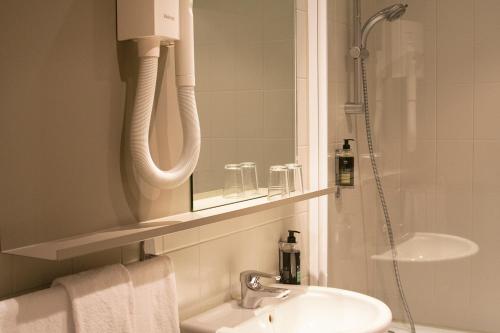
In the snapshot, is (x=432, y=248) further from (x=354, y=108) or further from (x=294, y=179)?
(x=294, y=179)

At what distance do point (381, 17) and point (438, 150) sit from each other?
561 mm

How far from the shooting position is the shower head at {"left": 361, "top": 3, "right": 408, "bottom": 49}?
7.69 ft

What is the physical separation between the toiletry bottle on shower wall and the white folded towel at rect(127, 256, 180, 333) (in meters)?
1.07

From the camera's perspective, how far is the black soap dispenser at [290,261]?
1995 mm

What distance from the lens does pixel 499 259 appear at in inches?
89.4

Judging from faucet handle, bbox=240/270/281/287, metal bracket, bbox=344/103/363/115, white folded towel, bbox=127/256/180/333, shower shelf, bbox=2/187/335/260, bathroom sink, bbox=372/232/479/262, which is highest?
metal bracket, bbox=344/103/363/115

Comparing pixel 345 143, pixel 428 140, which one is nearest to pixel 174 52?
pixel 345 143

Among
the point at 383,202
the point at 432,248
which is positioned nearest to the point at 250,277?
the point at 383,202

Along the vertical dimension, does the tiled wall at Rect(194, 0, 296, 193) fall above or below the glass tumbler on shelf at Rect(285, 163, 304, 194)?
above

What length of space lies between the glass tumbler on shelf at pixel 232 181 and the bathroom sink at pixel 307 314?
12.5 inches

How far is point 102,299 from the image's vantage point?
119cm

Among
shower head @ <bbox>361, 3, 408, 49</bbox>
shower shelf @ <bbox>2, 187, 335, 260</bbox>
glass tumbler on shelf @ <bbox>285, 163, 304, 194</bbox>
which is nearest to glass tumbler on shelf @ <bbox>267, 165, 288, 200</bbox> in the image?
glass tumbler on shelf @ <bbox>285, 163, 304, 194</bbox>

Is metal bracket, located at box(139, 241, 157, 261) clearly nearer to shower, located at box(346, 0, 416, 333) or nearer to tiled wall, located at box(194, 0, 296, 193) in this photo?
tiled wall, located at box(194, 0, 296, 193)

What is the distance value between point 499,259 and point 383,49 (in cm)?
91
